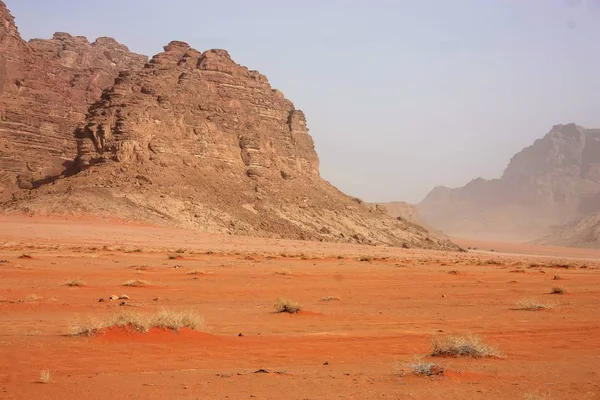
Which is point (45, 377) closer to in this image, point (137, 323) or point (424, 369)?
point (137, 323)

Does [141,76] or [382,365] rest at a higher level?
[141,76]

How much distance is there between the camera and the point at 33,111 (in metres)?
91.3

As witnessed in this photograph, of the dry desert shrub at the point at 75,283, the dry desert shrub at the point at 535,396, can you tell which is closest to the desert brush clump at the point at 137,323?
the dry desert shrub at the point at 535,396

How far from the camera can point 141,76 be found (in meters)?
88.2

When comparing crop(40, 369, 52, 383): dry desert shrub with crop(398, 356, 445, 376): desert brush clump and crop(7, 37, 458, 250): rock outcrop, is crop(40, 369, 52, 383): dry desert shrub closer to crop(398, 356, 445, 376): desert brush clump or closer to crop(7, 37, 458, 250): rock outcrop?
crop(398, 356, 445, 376): desert brush clump

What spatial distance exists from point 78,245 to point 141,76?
46.1 m

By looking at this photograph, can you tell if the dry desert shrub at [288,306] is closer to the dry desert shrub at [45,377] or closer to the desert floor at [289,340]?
the desert floor at [289,340]

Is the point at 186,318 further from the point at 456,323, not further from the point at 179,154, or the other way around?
the point at 179,154

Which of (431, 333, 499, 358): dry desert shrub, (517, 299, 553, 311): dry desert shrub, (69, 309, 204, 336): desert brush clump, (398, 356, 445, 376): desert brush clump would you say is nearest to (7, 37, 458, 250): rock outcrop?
(517, 299, 553, 311): dry desert shrub

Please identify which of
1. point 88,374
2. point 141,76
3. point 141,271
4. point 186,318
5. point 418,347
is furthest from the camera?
point 141,76

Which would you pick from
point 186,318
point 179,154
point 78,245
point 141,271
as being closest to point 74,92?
point 179,154

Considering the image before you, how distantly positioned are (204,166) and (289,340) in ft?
238

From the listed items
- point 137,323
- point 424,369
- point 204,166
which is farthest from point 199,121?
point 424,369

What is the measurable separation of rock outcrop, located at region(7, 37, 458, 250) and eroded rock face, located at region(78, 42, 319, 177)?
0.55 feet
